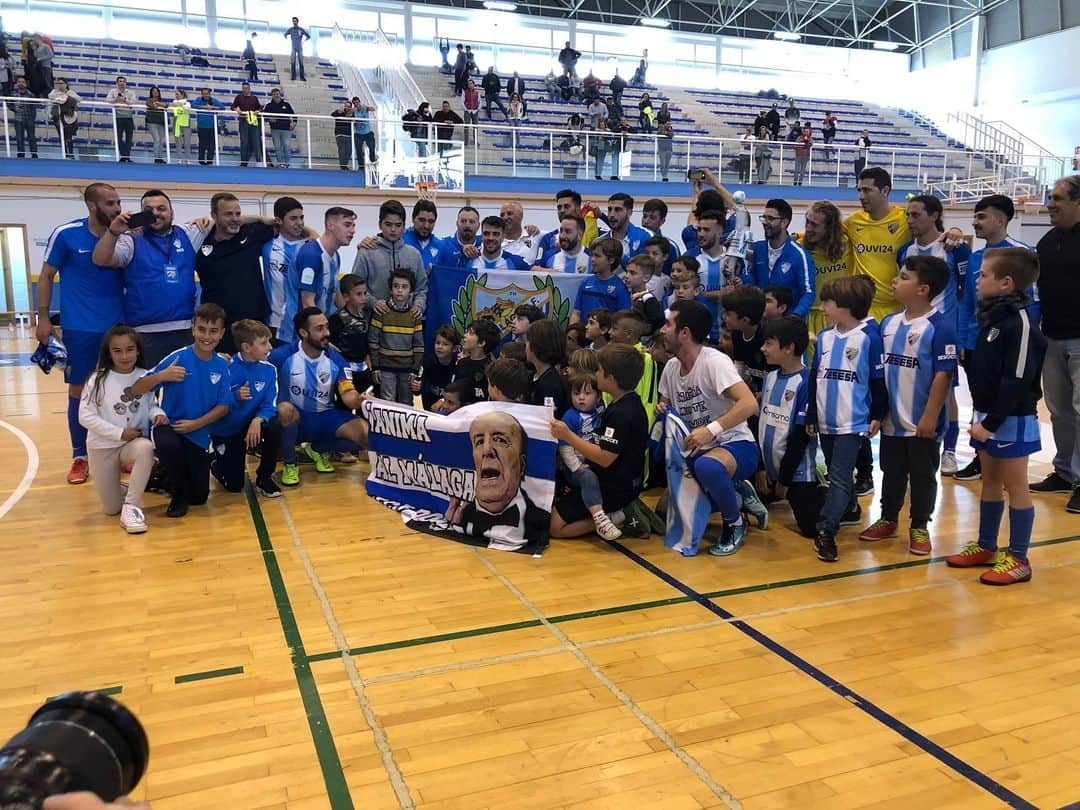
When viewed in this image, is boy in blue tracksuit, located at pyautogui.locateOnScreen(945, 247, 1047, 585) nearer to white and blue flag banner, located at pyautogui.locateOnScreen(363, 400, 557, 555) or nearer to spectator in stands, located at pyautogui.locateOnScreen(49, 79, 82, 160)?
white and blue flag banner, located at pyautogui.locateOnScreen(363, 400, 557, 555)

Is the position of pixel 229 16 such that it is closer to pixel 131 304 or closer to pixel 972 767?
pixel 131 304

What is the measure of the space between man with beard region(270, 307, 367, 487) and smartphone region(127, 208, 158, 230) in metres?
1.21

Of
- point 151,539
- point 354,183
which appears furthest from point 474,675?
point 354,183

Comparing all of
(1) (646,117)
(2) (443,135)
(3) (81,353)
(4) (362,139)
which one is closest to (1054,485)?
(3) (81,353)

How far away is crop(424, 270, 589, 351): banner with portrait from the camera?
7039 millimetres

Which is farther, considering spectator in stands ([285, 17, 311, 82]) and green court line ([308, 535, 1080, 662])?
spectator in stands ([285, 17, 311, 82])

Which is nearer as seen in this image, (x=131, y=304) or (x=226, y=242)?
(x=131, y=304)

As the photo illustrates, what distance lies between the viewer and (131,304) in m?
6.04

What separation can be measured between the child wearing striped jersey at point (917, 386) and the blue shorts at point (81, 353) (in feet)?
17.9

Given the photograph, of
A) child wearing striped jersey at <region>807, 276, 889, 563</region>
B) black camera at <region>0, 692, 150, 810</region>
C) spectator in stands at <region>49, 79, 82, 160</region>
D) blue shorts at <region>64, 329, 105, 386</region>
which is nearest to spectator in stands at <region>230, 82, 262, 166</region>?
spectator in stands at <region>49, 79, 82, 160</region>

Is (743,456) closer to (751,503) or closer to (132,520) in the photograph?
(751,503)

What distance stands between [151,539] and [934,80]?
1496 inches

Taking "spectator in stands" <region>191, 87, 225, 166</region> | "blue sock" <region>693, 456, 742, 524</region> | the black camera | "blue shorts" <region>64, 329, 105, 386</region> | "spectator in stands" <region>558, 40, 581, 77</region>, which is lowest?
"blue sock" <region>693, 456, 742, 524</region>

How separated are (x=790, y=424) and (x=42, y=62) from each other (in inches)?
684
